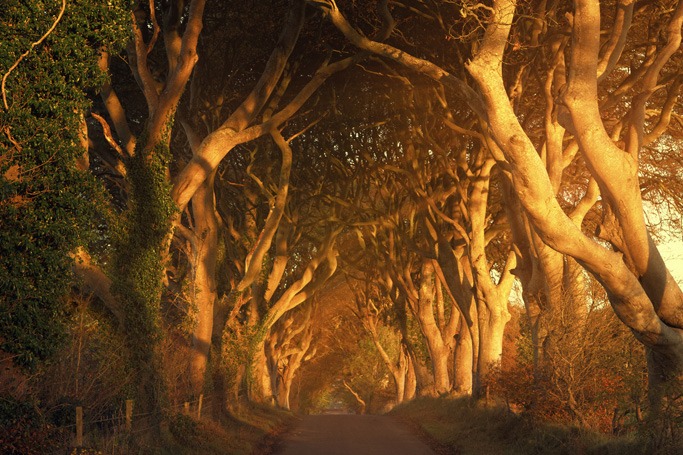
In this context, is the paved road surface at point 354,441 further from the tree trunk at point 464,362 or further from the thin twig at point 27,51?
the thin twig at point 27,51

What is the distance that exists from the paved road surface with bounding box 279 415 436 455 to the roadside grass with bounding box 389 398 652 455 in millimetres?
670

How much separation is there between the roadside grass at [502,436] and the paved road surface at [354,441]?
670 mm

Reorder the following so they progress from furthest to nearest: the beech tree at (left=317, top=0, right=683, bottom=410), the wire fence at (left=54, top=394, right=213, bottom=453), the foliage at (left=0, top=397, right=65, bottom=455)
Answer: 1. the beech tree at (left=317, top=0, right=683, bottom=410)
2. the wire fence at (left=54, top=394, right=213, bottom=453)
3. the foliage at (left=0, top=397, right=65, bottom=455)

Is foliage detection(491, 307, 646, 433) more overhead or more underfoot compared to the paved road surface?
more overhead

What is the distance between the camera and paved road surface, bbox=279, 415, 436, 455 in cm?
2061

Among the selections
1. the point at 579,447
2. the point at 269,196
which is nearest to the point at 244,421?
the point at 269,196

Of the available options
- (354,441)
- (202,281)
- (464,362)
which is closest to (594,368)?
(354,441)

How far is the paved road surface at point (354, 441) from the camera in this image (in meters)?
20.6

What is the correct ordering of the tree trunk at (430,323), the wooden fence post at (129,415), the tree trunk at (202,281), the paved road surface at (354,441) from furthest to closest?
the tree trunk at (430,323)
the tree trunk at (202,281)
the paved road surface at (354,441)
the wooden fence post at (129,415)

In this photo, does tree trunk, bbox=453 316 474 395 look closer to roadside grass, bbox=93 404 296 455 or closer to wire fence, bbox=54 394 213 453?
roadside grass, bbox=93 404 296 455

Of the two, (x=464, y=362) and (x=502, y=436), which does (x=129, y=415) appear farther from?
(x=464, y=362)

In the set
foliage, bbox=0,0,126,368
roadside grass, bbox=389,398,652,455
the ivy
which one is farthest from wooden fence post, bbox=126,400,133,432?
roadside grass, bbox=389,398,652,455

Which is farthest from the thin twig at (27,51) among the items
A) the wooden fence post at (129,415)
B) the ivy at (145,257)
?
the wooden fence post at (129,415)

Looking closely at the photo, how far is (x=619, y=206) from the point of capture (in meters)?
13.8
